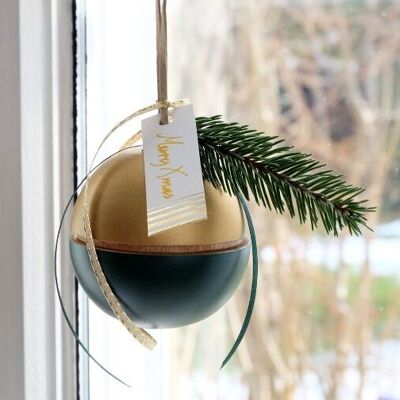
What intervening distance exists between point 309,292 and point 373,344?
0.12 metres

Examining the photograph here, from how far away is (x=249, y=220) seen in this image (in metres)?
0.67

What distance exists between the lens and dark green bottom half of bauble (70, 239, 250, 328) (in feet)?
1.91

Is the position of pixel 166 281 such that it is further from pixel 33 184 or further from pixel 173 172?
pixel 33 184

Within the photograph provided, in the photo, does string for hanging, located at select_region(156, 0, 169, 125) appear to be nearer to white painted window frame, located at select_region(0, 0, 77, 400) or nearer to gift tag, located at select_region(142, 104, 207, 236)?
gift tag, located at select_region(142, 104, 207, 236)

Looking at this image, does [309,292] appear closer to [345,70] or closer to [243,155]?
[345,70]

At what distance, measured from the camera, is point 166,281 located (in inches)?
23.0

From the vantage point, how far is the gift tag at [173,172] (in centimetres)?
58

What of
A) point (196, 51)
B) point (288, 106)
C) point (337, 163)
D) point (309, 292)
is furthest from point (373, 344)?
point (196, 51)

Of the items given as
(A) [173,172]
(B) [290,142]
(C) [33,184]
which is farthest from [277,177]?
(B) [290,142]

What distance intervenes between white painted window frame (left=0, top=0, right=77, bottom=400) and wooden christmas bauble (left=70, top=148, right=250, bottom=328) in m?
0.22

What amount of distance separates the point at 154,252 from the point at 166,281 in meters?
0.03

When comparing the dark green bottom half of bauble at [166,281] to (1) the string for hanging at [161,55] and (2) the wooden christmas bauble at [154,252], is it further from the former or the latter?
(1) the string for hanging at [161,55]

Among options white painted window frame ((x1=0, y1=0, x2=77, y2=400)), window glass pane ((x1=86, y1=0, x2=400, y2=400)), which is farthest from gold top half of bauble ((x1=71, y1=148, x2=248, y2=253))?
window glass pane ((x1=86, y1=0, x2=400, y2=400))

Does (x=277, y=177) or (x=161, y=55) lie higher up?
(x=161, y=55)
